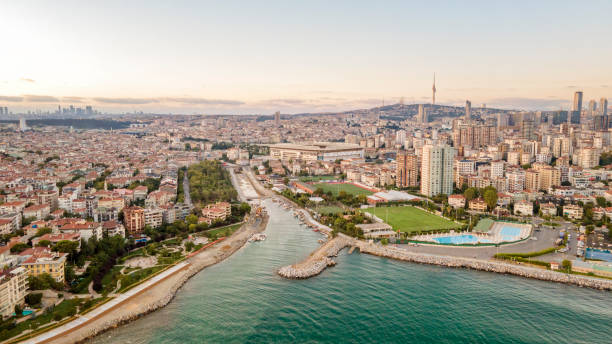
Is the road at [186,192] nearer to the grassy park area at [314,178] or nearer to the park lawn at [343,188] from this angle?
the park lawn at [343,188]

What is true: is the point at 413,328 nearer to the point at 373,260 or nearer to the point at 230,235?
the point at 373,260

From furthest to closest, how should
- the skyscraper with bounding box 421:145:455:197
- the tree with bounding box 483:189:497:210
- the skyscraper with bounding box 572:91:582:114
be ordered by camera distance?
the skyscraper with bounding box 572:91:582:114
the skyscraper with bounding box 421:145:455:197
the tree with bounding box 483:189:497:210

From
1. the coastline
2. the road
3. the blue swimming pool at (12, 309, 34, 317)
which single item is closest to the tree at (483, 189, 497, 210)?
the coastline

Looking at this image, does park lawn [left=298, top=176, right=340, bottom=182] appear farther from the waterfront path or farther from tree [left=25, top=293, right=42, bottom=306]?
tree [left=25, top=293, right=42, bottom=306]

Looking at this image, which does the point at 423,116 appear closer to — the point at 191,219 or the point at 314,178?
the point at 314,178

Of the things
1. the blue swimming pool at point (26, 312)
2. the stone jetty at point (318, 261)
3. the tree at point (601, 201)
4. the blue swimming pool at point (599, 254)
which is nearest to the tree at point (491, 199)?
the tree at point (601, 201)

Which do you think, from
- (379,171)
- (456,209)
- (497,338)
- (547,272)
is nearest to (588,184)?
(456,209)
